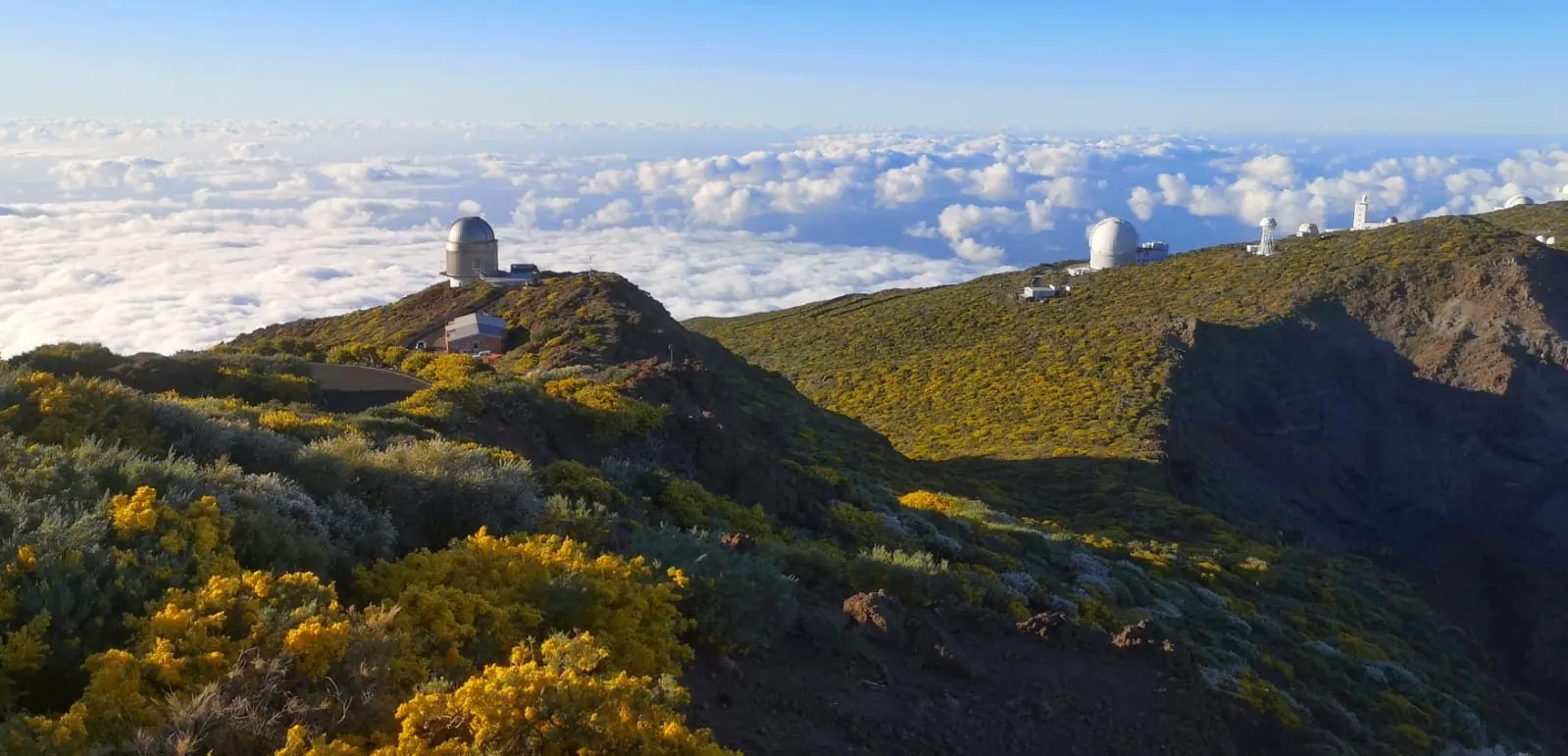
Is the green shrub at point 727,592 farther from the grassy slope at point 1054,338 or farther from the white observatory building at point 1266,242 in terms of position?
the white observatory building at point 1266,242

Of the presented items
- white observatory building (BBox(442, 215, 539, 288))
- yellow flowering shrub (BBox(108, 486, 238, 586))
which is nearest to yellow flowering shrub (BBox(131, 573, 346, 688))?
yellow flowering shrub (BBox(108, 486, 238, 586))

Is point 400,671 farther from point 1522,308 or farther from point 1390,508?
point 1522,308

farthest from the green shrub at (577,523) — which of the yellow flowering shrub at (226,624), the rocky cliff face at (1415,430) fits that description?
the rocky cliff face at (1415,430)

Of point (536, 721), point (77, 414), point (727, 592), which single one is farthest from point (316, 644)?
point (77, 414)

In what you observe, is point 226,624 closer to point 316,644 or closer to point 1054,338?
point 316,644

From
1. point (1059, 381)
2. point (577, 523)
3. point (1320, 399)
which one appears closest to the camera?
point (577, 523)

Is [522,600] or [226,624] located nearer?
[226,624]

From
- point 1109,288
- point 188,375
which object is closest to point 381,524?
point 188,375

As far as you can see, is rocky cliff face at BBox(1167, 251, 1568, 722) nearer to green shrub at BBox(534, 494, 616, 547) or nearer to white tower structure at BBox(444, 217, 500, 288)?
green shrub at BBox(534, 494, 616, 547)
